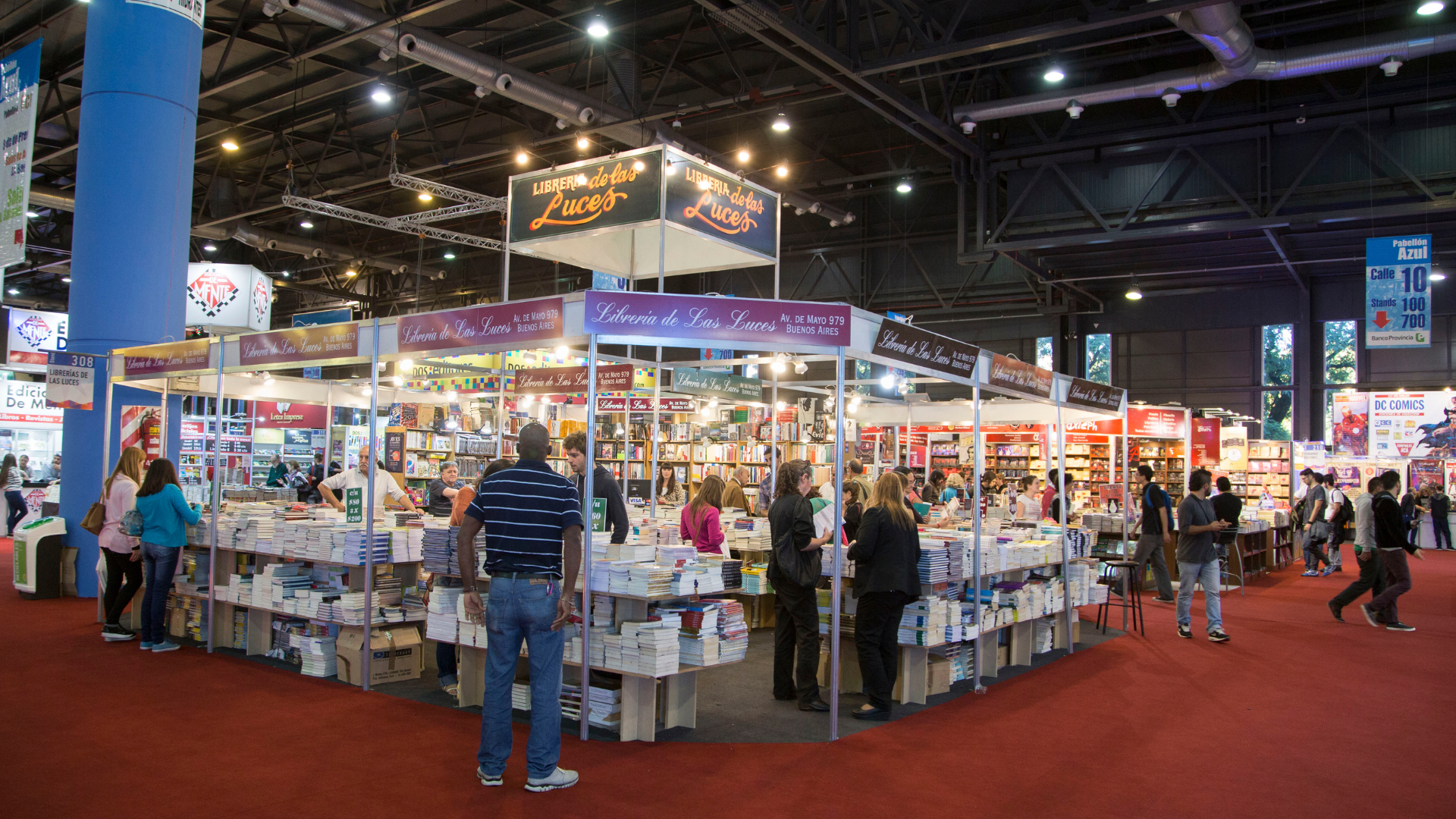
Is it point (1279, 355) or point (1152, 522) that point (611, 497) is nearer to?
point (1152, 522)

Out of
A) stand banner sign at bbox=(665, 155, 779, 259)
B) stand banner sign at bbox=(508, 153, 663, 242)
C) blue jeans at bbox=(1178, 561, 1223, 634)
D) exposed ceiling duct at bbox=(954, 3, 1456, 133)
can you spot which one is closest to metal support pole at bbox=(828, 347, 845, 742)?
stand banner sign at bbox=(665, 155, 779, 259)

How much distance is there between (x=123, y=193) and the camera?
9438 millimetres

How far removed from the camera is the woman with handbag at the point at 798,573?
5.84 m

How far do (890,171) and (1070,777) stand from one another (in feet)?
39.4

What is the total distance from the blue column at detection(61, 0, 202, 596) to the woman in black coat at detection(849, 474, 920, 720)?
312 inches

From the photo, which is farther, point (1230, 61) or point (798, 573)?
point (1230, 61)

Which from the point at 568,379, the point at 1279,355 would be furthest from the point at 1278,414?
the point at 568,379

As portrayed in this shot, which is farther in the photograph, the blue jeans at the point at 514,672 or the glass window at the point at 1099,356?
the glass window at the point at 1099,356

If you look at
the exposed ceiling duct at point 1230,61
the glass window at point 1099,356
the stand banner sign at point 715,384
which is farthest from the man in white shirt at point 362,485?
the glass window at point 1099,356

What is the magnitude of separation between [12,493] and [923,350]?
1751cm

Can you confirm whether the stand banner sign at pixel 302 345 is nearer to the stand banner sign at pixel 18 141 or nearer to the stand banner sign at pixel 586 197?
Answer: the stand banner sign at pixel 586 197

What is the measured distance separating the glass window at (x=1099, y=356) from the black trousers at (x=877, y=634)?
53.8ft

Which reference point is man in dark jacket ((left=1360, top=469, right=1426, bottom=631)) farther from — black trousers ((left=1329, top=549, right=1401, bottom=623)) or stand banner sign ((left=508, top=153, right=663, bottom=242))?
stand banner sign ((left=508, top=153, right=663, bottom=242))

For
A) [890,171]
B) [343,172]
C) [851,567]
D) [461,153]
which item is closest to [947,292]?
Answer: [890,171]
